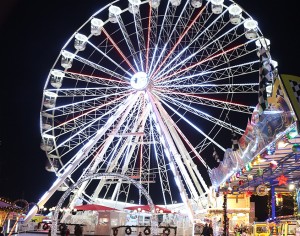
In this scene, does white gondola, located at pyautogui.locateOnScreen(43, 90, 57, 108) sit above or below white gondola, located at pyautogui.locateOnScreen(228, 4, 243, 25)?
below

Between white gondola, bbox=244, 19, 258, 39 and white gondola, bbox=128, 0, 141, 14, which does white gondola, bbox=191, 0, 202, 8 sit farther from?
white gondola, bbox=128, 0, 141, 14

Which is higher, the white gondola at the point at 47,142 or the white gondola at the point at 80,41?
the white gondola at the point at 80,41

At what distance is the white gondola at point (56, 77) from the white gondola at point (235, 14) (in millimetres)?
10708

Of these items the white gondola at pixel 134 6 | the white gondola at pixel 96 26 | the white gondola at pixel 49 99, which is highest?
the white gondola at pixel 134 6

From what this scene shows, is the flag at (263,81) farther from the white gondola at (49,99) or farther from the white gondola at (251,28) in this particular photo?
the white gondola at (49,99)

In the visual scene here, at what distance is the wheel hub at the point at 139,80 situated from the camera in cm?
2502

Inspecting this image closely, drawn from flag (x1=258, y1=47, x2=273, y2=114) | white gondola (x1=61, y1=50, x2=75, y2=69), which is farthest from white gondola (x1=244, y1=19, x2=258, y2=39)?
flag (x1=258, y1=47, x2=273, y2=114)

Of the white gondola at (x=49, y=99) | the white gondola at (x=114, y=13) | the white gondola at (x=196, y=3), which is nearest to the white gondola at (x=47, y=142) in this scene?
the white gondola at (x=49, y=99)

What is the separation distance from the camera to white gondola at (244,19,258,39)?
23.8 metres

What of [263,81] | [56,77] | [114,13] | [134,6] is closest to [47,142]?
[56,77]

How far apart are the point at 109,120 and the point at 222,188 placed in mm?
8341

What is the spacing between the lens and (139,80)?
25.2 metres

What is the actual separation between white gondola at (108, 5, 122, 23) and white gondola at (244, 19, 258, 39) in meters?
7.65

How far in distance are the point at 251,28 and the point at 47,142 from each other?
1442 cm
